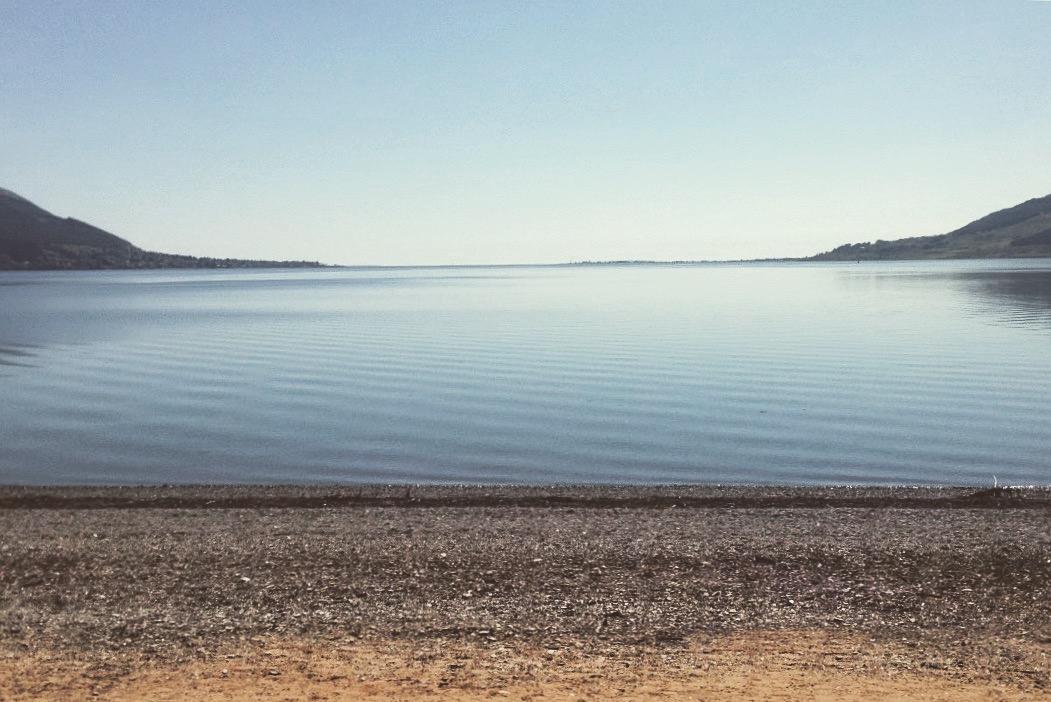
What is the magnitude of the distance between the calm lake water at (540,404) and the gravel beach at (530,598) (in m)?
5.54

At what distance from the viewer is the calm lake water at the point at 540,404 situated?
22.2m

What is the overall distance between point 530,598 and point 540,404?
812 inches

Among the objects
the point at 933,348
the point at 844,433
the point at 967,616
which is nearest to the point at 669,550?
the point at 967,616

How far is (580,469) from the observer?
21.8m

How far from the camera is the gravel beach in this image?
8875 mm

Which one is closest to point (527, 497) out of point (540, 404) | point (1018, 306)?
point (540, 404)

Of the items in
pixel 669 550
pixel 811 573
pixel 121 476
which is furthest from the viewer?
pixel 121 476

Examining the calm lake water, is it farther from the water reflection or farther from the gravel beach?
the gravel beach

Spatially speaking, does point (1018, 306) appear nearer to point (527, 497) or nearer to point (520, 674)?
point (527, 497)

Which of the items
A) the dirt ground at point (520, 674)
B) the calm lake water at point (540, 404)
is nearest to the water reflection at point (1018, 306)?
the calm lake water at point (540, 404)

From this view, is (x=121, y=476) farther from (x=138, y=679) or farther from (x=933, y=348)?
(x=933, y=348)

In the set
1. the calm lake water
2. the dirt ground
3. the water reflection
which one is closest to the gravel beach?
the dirt ground

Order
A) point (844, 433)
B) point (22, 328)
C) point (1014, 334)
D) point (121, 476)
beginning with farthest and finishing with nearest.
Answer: point (22, 328) → point (1014, 334) → point (844, 433) → point (121, 476)

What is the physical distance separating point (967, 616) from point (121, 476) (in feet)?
64.8
